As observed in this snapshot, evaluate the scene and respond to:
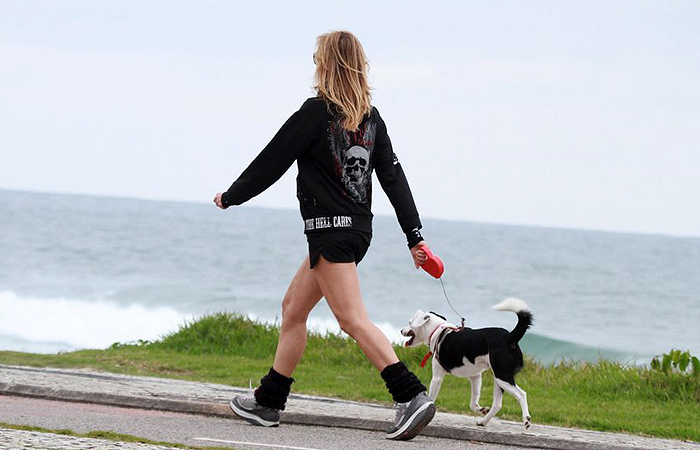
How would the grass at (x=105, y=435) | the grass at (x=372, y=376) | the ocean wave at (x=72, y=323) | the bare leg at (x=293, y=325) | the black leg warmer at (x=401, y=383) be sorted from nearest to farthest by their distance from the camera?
the grass at (x=105, y=435), the black leg warmer at (x=401, y=383), the bare leg at (x=293, y=325), the grass at (x=372, y=376), the ocean wave at (x=72, y=323)

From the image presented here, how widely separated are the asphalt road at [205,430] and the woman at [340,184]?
1.07ft

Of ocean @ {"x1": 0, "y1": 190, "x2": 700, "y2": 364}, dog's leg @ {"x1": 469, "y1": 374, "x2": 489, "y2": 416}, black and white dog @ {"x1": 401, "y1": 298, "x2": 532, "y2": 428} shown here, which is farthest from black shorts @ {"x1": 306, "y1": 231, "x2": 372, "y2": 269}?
ocean @ {"x1": 0, "y1": 190, "x2": 700, "y2": 364}

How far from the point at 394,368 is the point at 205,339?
677 centimetres

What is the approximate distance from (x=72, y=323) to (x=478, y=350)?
2395cm

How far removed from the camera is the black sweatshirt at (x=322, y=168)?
21.6 ft

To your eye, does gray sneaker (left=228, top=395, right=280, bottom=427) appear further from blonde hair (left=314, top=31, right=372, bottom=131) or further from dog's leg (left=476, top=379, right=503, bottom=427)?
blonde hair (left=314, top=31, right=372, bottom=131)

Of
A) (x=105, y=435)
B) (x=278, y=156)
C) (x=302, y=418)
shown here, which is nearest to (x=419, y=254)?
(x=278, y=156)

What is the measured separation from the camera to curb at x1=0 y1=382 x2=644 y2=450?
686cm

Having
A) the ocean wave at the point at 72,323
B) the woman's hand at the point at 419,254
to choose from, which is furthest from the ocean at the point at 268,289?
the woman's hand at the point at 419,254

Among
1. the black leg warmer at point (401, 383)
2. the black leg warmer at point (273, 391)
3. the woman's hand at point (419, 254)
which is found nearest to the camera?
the black leg warmer at point (401, 383)

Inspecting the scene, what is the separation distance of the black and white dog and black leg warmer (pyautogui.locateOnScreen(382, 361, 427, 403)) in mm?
536

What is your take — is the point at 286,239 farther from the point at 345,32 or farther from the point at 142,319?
Answer: the point at 345,32

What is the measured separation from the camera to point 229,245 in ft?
232

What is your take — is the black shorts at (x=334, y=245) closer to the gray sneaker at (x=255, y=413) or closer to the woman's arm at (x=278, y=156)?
the woman's arm at (x=278, y=156)
